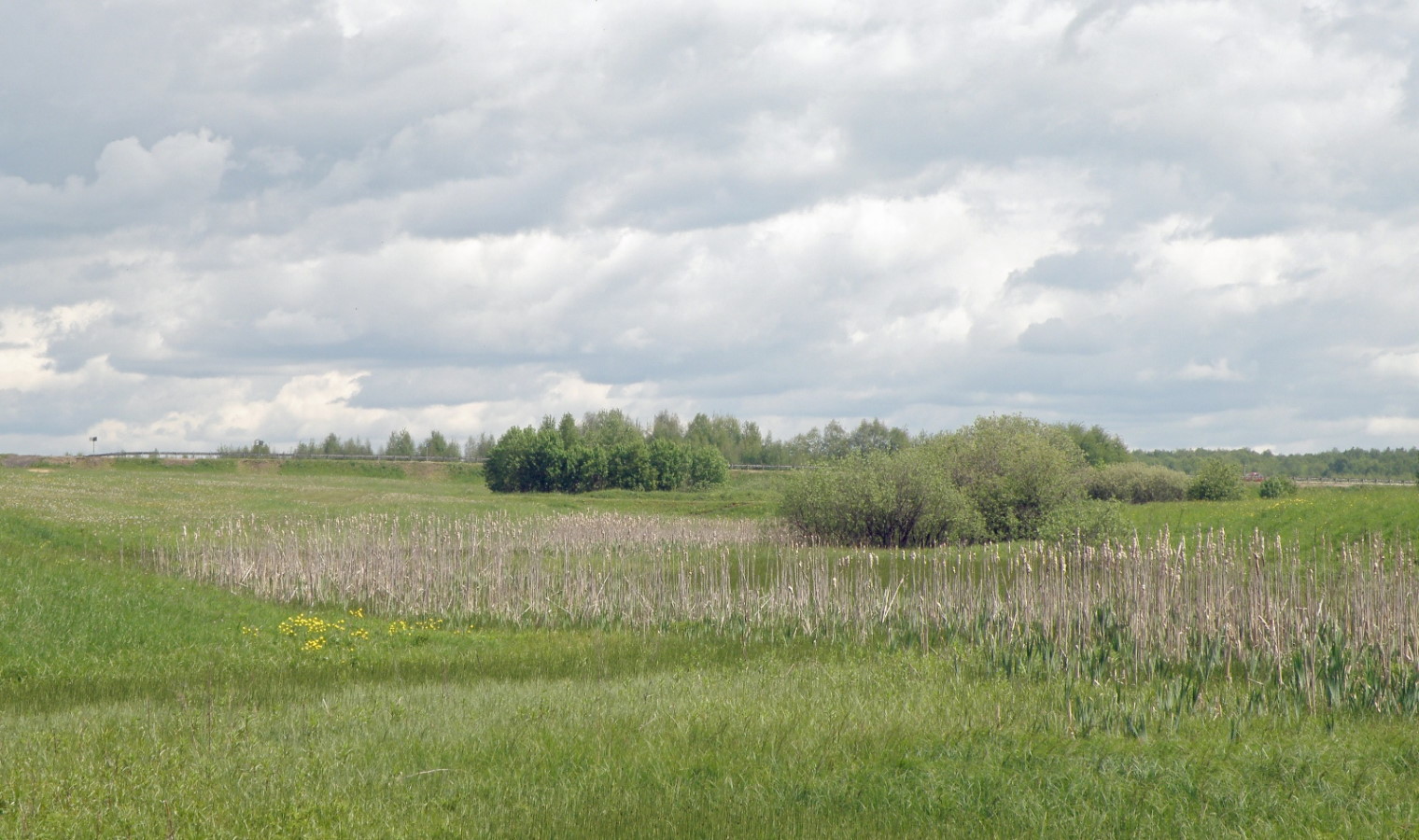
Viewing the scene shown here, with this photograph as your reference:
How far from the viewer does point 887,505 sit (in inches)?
1650

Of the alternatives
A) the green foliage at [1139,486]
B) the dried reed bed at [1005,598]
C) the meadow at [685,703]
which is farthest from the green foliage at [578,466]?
the meadow at [685,703]

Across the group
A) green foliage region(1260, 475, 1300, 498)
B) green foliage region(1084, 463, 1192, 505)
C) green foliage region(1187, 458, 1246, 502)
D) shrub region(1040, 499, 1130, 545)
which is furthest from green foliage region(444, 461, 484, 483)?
shrub region(1040, 499, 1130, 545)

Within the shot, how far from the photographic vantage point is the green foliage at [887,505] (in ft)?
139

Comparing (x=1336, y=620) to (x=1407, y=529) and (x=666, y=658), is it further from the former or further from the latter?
(x=1407, y=529)

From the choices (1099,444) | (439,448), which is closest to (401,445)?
(439,448)

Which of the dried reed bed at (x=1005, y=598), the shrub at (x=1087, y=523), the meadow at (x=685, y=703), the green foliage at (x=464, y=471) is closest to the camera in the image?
the meadow at (x=685, y=703)

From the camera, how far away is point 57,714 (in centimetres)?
1312

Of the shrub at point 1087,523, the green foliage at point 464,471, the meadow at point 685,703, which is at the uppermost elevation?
the green foliage at point 464,471

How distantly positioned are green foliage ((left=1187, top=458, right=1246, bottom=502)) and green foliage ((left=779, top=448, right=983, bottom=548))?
134 ft

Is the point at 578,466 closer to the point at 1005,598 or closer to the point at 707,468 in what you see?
the point at 707,468

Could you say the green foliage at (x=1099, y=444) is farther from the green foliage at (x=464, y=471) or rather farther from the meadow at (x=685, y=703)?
the meadow at (x=685, y=703)

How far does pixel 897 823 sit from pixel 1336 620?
10.6m

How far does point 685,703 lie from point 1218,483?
240 feet

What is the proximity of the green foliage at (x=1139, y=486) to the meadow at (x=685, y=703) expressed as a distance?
209 feet
